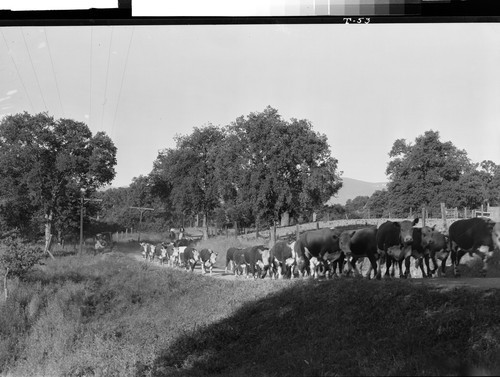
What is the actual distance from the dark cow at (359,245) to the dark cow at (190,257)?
1.68 metres

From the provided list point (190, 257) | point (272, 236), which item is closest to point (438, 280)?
point (272, 236)

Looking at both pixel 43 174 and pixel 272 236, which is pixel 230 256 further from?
pixel 43 174

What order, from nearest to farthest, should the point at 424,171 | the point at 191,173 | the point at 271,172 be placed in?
the point at 424,171, the point at 271,172, the point at 191,173

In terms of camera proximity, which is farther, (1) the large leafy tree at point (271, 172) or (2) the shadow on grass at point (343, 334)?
(1) the large leafy tree at point (271, 172)

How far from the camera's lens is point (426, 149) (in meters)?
3.71

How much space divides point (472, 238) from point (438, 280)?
54 centimetres

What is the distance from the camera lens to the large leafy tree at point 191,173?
416 cm

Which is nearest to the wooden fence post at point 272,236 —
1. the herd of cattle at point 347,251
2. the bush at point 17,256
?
the herd of cattle at point 347,251

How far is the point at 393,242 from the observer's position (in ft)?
14.5

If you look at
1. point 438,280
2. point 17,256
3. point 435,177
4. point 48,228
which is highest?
point 435,177

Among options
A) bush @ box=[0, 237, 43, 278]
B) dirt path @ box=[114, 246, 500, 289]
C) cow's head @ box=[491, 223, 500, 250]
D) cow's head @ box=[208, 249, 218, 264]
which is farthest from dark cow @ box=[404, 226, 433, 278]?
bush @ box=[0, 237, 43, 278]

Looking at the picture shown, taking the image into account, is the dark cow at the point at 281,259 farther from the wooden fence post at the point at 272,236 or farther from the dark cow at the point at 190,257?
the dark cow at the point at 190,257

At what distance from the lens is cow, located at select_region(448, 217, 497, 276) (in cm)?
375

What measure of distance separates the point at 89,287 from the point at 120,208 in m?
1.06
